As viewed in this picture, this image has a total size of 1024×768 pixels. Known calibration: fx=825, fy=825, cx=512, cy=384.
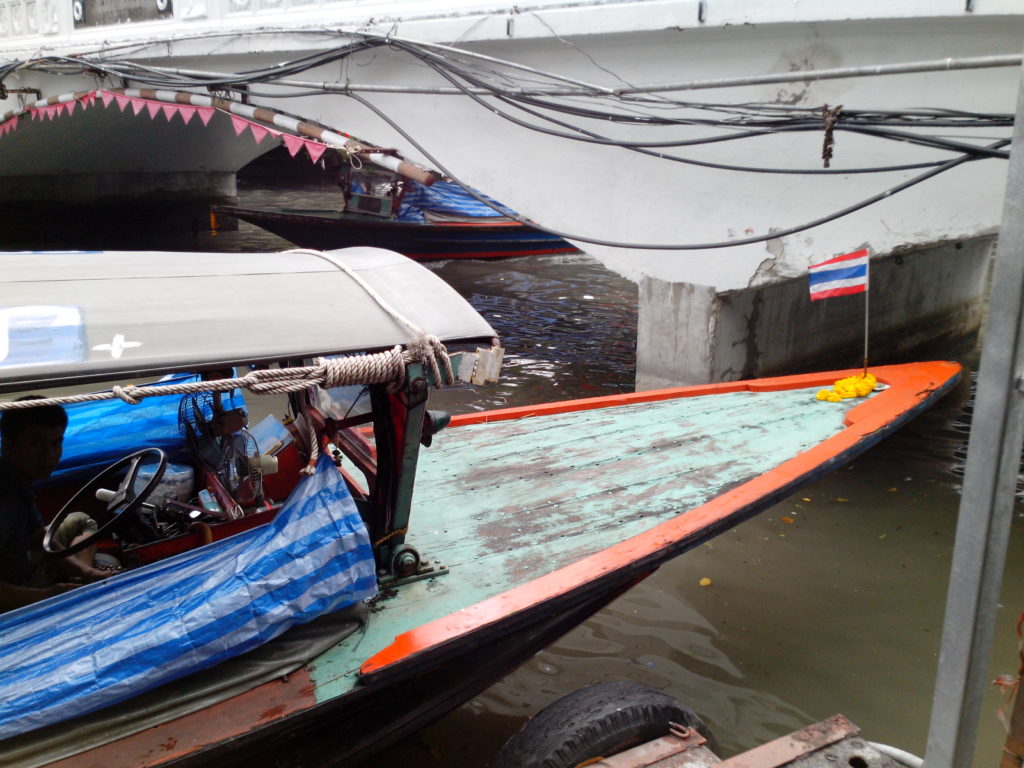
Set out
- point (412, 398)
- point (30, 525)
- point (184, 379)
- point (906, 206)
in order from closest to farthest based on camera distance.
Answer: point (412, 398) < point (30, 525) < point (184, 379) < point (906, 206)

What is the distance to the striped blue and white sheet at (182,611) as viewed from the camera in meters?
2.40

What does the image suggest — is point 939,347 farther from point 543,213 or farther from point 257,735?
point 257,735

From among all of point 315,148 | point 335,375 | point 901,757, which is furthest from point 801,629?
point 315,148

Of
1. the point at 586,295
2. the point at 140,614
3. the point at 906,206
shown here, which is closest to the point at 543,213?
the point at 906,206

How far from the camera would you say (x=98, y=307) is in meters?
2.52

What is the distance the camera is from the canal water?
12.2 ft

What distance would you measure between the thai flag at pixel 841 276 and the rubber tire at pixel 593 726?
2.75m

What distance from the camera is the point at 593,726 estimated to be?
2.79 metres

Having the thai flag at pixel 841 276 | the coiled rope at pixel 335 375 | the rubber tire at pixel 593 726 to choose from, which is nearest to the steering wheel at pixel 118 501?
the coiled rope at pixel 335 375

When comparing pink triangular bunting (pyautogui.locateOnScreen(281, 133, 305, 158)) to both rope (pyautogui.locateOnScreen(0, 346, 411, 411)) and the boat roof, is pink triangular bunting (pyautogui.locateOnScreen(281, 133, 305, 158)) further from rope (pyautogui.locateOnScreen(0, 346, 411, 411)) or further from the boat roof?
rope (pyautogui.locateOnScreen(0, 346, 411, 411))

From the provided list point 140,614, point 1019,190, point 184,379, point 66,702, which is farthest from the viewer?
point 184,379

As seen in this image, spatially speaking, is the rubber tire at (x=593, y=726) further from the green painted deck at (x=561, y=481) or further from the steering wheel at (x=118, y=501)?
the steering wheel at (x=118, y=501)

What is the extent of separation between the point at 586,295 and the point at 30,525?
1021cm

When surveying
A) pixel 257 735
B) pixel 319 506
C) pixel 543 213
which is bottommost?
pixel 257 735
